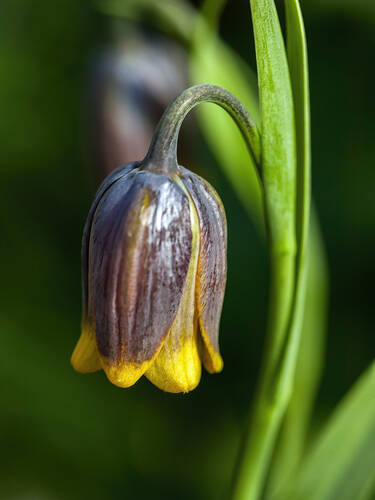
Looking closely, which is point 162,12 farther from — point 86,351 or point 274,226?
point 86,351

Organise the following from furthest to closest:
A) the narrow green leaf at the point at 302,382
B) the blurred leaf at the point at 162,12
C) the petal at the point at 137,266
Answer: the blurred leaf at the point at 162,12 < the narrow green leaf at the point at 302,382 < the petal at the point at 137,266

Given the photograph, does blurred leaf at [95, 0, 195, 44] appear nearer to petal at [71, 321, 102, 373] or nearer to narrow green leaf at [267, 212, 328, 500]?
narrow green leaf at [267, 212, 328, 500]

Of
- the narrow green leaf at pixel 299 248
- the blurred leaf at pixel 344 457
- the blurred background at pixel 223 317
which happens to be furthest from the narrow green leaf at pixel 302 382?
the blurred background at pixel 223 317

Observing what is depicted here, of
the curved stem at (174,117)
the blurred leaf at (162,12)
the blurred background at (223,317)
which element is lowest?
the blurred background at (223,317)

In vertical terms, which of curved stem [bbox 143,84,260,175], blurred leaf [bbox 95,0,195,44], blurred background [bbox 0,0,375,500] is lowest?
blurred background [bbox 0,0,375,500]

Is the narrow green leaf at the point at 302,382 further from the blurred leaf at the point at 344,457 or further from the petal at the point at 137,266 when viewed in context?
the petal at the point at 137,266

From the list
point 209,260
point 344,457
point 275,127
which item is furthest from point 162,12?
point 344,457

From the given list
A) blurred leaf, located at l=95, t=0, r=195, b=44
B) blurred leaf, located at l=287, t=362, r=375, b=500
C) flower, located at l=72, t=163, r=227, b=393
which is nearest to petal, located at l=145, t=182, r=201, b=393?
flower, located at l=72, t=163, r=227, b=393
